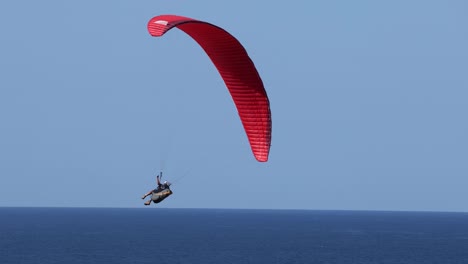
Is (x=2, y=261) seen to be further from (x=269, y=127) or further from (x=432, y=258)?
(x=269, y=127)

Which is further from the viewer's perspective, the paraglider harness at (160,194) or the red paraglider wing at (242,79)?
the red paraglider wing at (242,79)

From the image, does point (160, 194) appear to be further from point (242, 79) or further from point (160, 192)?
point (242, 79)

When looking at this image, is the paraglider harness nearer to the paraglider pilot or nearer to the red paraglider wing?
the paraglider pilot

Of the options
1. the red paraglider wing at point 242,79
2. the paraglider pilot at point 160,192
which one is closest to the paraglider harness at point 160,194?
the paraglider pilot at point 160,192

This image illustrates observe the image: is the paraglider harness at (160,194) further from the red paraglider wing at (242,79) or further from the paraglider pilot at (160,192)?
the red paraglider wing at (242,79)

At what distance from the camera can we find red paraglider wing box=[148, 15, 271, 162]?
1230 inches

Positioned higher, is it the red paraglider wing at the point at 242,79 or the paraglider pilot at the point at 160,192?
the red paraglider wing at the point at 242,79

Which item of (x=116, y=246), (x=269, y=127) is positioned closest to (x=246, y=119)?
(x=269, y=127)

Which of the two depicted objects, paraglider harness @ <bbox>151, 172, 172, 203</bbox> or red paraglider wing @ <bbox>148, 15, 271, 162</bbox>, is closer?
paraglider harness @ <bbox>151, 172, 172, 203</bbox>

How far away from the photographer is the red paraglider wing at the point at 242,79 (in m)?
31.2

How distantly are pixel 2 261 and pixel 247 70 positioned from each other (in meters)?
92.8

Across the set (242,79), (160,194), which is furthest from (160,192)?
(242,79)

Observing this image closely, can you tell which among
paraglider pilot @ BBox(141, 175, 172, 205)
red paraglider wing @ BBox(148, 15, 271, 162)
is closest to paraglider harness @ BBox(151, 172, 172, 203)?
paraglider pilot @ BBox(141, 175, 172, 205)

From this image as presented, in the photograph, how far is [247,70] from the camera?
3144 centimetres
